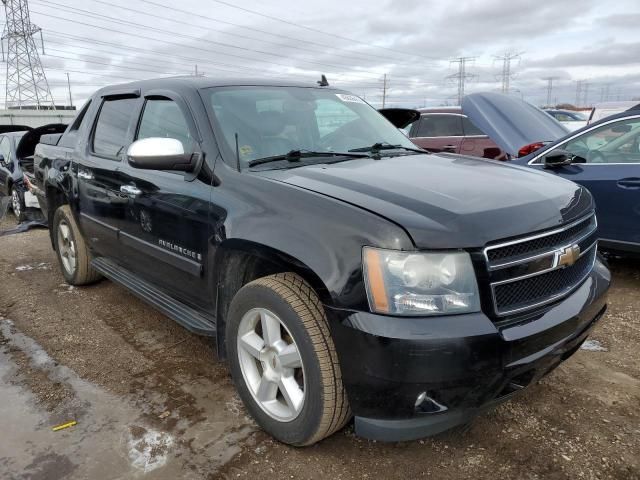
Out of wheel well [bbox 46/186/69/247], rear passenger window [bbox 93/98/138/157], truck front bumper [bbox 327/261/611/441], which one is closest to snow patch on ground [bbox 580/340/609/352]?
truck front bumper [bbox 327/261/611/441]

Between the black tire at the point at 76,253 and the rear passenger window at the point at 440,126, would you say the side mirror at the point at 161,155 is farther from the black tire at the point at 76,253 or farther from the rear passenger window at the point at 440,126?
the rear passenger window at the point at 440,126

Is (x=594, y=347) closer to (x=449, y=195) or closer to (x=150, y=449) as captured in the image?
(x=449, y=195)

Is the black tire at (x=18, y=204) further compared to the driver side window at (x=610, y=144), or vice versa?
the black tire at (x=18, y=204)

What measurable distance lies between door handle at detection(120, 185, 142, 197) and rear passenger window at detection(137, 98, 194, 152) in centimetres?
37

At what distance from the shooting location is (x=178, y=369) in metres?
3.31

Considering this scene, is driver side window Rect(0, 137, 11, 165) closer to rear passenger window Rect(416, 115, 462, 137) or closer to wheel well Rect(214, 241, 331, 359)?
rear passenger window Rect(416, 115, 462, 137)

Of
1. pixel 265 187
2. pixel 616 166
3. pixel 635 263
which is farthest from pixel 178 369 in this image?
pixel 635 263

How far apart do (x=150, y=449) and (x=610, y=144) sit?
463cm

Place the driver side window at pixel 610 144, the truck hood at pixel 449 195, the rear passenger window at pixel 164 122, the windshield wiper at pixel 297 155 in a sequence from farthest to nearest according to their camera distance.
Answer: the driver side window at pixel 610 144, the rear passenger window at pixel 164 122, the windshield wiper at pixel 297 155, the truck hood at pixel 449 195

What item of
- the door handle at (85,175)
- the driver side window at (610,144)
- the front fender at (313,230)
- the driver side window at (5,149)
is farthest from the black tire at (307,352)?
the driver side window at (5,149)

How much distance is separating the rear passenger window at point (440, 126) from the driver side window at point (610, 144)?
12.9ft

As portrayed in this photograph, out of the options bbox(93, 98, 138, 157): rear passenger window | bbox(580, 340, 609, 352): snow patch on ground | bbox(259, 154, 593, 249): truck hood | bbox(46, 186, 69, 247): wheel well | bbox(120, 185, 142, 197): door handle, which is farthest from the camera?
bbox(46, 186, 69, 247): wheel well

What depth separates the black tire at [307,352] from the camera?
2.14 metres

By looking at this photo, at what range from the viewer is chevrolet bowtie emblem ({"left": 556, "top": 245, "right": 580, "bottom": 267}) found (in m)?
2.26
